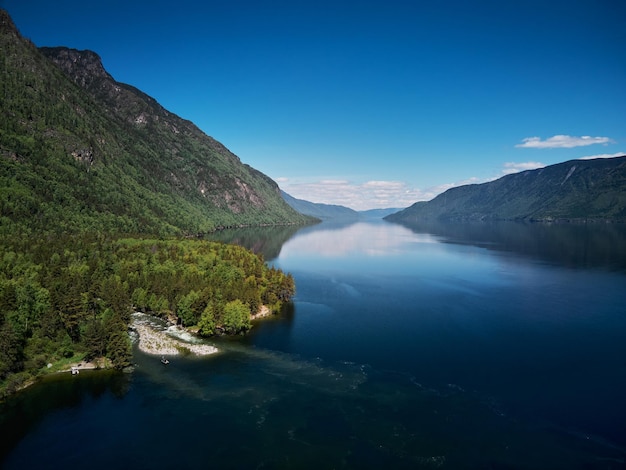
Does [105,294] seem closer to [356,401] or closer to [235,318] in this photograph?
[235,318]

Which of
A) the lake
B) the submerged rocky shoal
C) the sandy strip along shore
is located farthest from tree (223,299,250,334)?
the sandy strip along shore

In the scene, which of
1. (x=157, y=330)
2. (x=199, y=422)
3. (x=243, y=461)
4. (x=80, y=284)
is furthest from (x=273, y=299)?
(x=243, y=461)

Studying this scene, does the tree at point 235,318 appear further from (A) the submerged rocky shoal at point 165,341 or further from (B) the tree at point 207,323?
(A) the submerged rocky shoal at point 165,341

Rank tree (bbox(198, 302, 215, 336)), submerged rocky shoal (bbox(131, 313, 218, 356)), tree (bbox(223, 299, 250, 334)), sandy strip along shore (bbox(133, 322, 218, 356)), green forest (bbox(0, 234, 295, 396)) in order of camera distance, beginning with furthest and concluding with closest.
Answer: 1. tree (bbox(223, 299, 250, 334))
2. tree (bbox(198, 302, 215, 336))
3. submerged rocky shoal (bbox(131, 313, 218, 356))
4. sandy strip along shore (bbox(133, 322, 218, 356))
5. green forest (bbox(0, 234, 295, 396))

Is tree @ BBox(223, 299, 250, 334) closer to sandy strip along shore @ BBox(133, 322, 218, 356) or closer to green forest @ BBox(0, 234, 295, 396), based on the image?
green forest @ BBox(0, 234, 295, 396)

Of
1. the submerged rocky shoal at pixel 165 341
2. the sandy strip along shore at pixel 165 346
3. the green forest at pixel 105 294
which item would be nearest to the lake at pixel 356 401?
the sandy strip along shore at pixel 165 346

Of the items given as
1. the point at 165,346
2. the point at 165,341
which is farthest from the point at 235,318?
the point at 165,346
